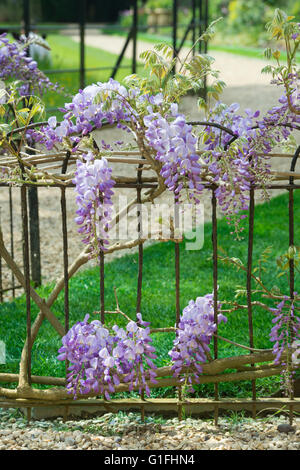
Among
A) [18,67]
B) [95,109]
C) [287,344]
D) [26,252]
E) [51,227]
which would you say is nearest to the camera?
[95,109]

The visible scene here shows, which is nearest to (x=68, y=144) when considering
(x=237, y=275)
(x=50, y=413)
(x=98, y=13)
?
(x=50, y=413)

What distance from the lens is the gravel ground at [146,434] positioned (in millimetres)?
2479

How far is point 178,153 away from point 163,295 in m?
2.11

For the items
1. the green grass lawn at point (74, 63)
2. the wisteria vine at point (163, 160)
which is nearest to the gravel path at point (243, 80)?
the green grass lawn at point (74, 63)

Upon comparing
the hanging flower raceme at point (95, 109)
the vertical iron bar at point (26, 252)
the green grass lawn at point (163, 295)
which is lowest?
the green grass lawn at point (163, 295)

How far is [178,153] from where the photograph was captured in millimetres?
2229

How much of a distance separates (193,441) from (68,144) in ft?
3.65

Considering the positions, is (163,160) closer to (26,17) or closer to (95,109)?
(95,109)

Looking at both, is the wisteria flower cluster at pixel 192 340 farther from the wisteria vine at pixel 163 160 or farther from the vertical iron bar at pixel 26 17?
the vertical iron bar at pixel 26 17

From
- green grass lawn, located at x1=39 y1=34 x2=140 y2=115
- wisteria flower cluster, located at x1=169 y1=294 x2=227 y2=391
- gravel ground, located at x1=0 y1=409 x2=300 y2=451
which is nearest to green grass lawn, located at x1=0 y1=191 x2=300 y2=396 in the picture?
wisteria flower cluster, located at x1=169 y1=294 x2=227 y2=391

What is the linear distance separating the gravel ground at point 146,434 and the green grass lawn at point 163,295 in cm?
34

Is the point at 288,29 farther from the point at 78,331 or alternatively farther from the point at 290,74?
the point at 78,331

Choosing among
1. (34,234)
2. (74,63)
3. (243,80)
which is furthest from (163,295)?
(74,63)

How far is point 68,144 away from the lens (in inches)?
96.7
